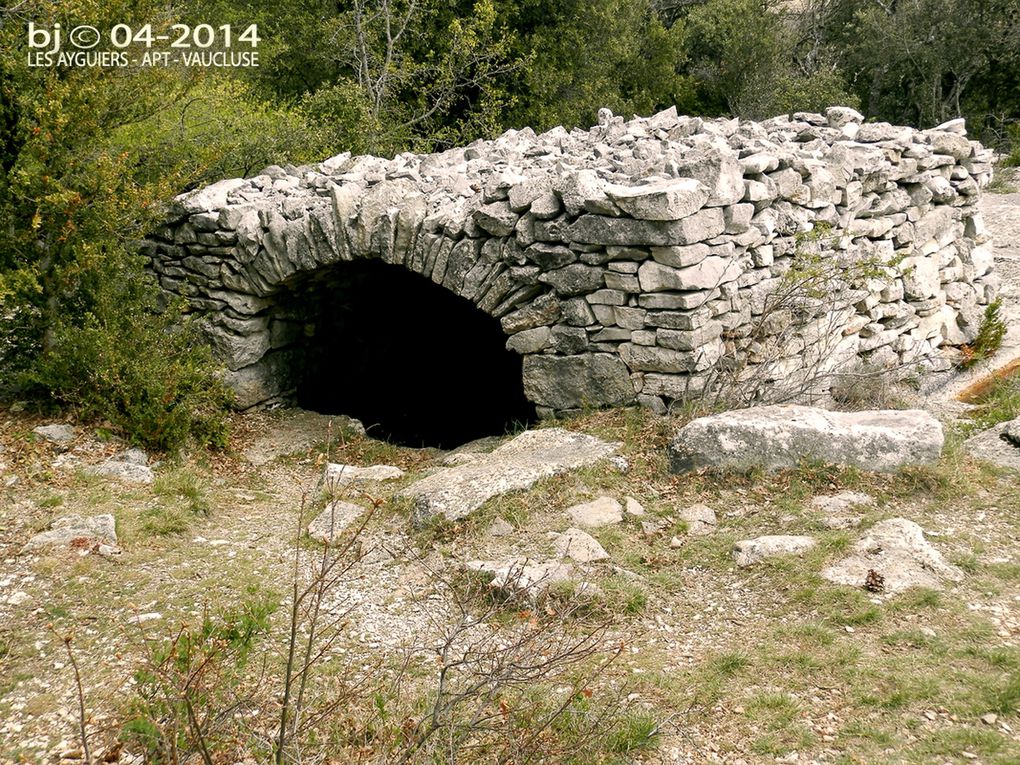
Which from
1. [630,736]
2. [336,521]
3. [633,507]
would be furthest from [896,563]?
[336,521]

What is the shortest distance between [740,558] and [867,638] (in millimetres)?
882

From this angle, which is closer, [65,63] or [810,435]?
[810,435]

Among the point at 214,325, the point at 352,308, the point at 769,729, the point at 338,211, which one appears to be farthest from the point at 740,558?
the point at 352,308

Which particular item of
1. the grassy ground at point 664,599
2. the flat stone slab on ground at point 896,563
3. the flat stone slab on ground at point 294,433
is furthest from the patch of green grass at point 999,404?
the flat stone slab on ground at point 294,433

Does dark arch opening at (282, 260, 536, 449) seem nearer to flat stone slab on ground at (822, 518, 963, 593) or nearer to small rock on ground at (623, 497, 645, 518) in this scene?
small rock on ground at (623, 497, 645, 518)

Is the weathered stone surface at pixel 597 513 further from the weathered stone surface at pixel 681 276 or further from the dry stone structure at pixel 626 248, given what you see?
the weathered stone surface at pixel 681 276

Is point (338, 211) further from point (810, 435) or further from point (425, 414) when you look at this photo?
point (810, 435)

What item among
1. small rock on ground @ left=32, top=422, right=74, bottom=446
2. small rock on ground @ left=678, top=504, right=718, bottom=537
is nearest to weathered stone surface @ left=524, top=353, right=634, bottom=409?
small rock on ground @ left=678, top=504, right=718, bottom=537

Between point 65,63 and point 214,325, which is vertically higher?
point 65,63

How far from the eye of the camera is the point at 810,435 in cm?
561

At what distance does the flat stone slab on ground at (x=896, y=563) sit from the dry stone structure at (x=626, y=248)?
196cm

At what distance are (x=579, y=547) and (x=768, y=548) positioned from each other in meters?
0.99

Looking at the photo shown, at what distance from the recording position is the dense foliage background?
668 cm

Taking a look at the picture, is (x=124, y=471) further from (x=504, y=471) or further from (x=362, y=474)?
(x=504, y=471)
